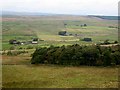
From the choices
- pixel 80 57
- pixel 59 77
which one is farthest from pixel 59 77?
pixel 80 57

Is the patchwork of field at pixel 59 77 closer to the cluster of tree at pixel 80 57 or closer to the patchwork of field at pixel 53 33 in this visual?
the cluster of tree at pixel 80 57

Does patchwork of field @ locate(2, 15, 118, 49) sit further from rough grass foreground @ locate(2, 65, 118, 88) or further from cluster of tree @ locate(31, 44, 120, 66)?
rough grass foreground @ locate(2, 65, 118, 88)

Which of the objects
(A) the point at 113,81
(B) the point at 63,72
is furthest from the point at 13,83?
(A) the point at 113,81

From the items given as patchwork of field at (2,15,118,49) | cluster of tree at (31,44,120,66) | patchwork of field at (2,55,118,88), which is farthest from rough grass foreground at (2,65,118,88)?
patchwork of field at (2,15,118,49)

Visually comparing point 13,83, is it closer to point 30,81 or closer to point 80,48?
point 30,81

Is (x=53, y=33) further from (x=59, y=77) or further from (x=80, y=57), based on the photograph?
(x=59, y=77)

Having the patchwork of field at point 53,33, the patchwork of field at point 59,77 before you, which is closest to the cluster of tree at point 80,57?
the patchwork of field at point 59,77

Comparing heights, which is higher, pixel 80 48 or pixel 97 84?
pixel 80 48
